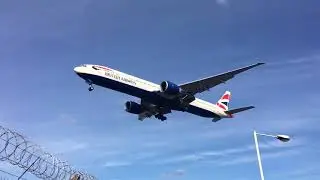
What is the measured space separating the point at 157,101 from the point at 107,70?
11066 mm

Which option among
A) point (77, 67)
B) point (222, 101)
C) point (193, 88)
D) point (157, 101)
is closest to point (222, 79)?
point (193, 88)

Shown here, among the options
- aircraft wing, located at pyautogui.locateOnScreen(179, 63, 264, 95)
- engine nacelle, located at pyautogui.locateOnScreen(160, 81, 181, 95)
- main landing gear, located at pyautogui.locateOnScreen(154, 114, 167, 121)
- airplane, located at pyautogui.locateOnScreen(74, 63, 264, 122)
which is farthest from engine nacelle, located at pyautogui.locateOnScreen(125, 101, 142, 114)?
aircraft wing, located at pyautogui.locateOnScreen(179, 63, 264, 95)

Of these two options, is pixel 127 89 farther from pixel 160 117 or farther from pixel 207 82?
pixel 207 82

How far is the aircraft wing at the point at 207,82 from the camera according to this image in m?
71.0

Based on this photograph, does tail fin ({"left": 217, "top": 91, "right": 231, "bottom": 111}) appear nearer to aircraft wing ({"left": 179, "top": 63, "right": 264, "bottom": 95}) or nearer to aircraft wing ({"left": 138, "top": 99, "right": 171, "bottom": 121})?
aircraft wing ({"left": 138, "top": 99, "right": 171, "bottom": 121})

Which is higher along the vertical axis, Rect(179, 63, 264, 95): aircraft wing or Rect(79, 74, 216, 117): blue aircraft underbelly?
Rect(179, 63, 264, 95): aircraft wing

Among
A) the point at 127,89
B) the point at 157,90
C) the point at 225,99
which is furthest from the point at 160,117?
the point at 225,99

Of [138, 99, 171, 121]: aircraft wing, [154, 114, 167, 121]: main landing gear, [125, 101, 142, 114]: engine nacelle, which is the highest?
[125, 101, 142, 114]: engine nacelle

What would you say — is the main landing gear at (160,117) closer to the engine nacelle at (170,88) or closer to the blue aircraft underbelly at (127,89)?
the blue aircraft underbelly at (127,89)

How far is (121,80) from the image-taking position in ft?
235

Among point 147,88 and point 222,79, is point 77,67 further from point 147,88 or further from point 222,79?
point 222,79

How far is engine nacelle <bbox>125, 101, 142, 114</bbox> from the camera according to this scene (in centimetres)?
8281

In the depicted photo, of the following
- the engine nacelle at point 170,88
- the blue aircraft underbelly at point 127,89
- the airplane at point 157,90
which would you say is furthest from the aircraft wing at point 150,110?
the engine nacelle at point 170,88

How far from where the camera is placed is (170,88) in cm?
7356
